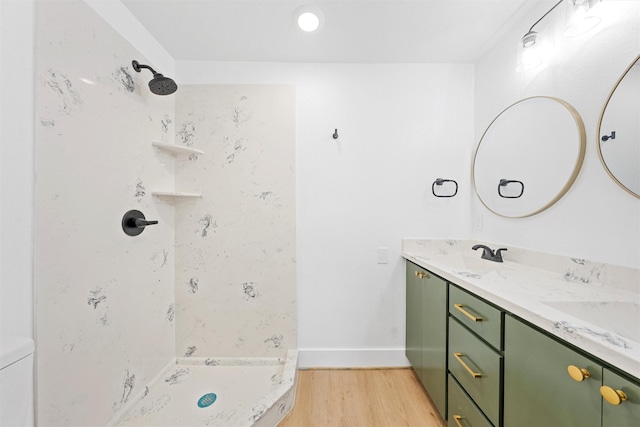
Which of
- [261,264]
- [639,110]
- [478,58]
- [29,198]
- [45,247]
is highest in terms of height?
[478,58]

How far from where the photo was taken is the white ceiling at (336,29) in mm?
1396

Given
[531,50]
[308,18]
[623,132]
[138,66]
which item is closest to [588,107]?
[623,132]

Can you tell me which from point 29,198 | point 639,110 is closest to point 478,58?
point 639,110

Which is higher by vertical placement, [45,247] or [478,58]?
[478,58]

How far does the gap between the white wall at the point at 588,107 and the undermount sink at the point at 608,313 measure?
0.76ft

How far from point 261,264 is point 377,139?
1371 millimetres

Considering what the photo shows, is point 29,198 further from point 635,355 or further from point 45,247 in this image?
point 635,355

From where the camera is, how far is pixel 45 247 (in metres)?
0.97

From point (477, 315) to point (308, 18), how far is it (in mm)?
1829

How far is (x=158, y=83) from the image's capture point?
Result: 147 cm

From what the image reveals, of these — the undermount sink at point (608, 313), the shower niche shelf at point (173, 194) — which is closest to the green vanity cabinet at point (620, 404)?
the undermount sink at point (608, 313)

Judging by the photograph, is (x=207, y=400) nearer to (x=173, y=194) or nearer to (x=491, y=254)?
(x=173, y=194)

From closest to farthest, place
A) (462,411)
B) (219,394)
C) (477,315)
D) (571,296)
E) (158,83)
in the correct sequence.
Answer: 1. (571,296)
2. (477,315)
3. (462,411)
4. (158,83)
5. (219,394)

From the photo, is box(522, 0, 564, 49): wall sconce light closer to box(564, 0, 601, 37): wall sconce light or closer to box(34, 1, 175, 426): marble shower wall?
box(564, 0, 601, 37): wall sconce light
